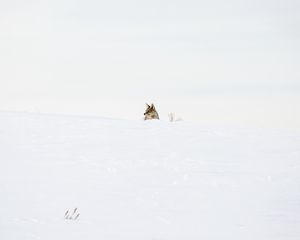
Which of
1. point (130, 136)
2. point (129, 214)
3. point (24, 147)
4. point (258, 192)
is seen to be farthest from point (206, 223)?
point (130, 136)

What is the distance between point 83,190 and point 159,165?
→ 5.54 feet

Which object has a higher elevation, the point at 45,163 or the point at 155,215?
the point at 45,163

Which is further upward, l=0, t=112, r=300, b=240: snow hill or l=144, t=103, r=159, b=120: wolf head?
l=144, t=103, r=159, b=120: wolf head

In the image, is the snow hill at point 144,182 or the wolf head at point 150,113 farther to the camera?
the wolf head at point 150,113

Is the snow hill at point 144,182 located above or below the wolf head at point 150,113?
below

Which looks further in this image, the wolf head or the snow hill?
the wolf head

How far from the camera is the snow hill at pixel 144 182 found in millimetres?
5066

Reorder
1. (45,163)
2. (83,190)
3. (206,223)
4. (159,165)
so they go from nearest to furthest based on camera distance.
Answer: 1. (206,223)
2. (83,190)
3. (45,163)
4. (159,165)

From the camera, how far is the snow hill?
507cm

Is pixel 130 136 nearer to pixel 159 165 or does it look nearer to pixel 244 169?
pixel 159 165

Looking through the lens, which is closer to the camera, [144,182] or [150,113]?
[144,182]

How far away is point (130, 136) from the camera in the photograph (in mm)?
9312

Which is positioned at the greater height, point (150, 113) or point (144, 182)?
point (150, 113)

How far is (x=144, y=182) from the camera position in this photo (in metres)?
6.70
